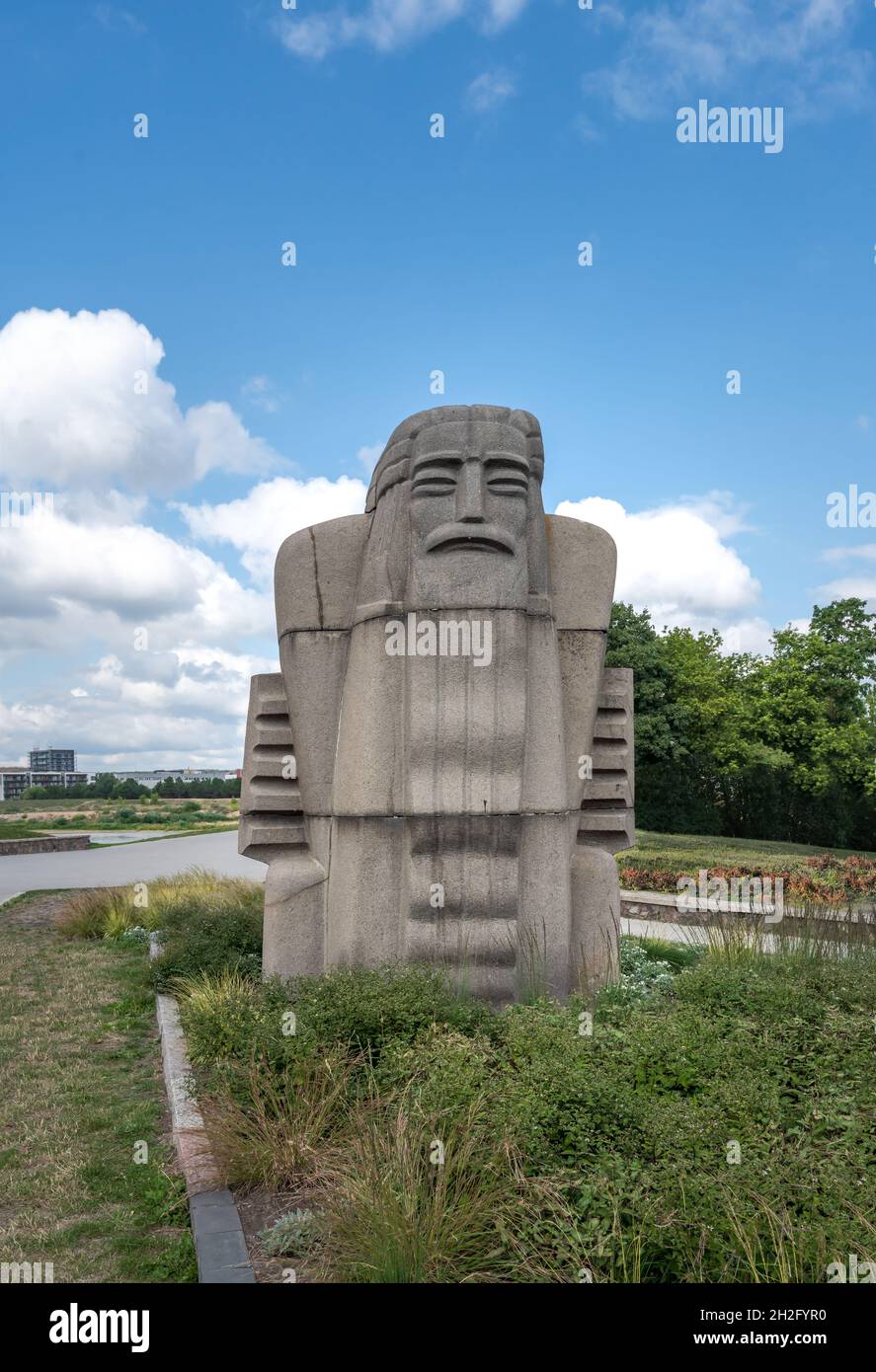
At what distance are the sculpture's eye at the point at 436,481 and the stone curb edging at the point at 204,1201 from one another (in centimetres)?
434

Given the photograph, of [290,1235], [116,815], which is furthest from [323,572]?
[116,815]

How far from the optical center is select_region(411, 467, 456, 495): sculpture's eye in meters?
6.91

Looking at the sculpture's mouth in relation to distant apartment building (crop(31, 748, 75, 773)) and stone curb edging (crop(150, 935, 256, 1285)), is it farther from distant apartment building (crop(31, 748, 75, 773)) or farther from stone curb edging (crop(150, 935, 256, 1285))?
distant apartment building (crop(31, 748, 75, 773))

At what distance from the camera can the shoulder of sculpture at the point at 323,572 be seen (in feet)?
24.8

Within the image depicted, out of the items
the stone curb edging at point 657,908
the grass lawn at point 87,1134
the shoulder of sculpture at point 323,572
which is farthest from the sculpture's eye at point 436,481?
the stone curb edging at point 657,908

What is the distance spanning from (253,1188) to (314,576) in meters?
4.58

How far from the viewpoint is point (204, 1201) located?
14.1 ft

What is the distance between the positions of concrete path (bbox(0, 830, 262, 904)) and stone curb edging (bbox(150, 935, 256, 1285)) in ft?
36.1

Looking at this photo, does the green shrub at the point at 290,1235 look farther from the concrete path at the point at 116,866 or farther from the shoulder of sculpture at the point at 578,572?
the concrete path at the point at 116,866

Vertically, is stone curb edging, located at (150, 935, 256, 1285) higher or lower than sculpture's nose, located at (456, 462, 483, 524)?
lower

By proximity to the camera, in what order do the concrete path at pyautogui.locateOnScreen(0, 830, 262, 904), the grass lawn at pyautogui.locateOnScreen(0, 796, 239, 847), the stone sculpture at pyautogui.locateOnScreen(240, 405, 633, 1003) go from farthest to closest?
the grass lawn at pyautogui.locateOnScreen(0, 796, 239, 847) → the concrete path at pyautogui.locateOnScreen(0, 830, 262, 904) → the stone sculpture at pyautogui.locateOnScreen(240, 405, 633, 1003)

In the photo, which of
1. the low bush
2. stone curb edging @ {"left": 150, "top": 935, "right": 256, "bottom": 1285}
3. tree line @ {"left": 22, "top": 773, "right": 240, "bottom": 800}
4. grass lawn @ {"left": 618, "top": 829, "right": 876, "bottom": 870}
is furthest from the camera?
tree line @ {"left": 22, "top": 773, "right": 240, "bottom": 800}
